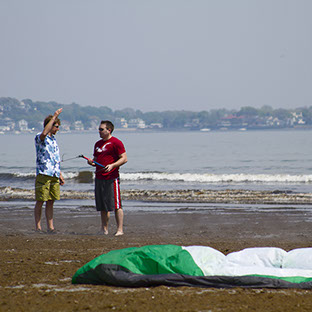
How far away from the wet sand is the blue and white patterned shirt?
1032mm

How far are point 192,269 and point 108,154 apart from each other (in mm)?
3884

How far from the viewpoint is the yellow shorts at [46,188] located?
857 centimetres

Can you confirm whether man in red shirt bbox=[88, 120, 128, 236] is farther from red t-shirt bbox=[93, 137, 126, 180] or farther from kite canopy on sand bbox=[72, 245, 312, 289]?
kite canopy on sand bbox=[72, 245, 312, 289]

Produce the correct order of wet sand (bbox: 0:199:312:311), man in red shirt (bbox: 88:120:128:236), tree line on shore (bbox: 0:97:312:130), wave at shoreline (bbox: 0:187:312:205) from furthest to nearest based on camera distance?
tree line on shore (bbox: 0:97:312:130), wave at shoreline (bbox: 0:187:312:205), man in red shirt (bbox: 88:120:128:236), wet sand (bbox: 0:199:312:311)

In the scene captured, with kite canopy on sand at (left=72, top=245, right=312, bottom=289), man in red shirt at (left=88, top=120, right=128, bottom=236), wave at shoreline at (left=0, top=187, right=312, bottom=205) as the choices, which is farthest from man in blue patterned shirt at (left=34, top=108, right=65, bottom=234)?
wave at shoreline at (left=0, top=187, right=312, bottom=205)

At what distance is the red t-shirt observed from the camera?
8641 mm

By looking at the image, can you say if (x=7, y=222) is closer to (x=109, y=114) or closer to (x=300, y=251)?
(x=300, y=251)

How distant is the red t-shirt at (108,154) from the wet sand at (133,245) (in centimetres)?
99

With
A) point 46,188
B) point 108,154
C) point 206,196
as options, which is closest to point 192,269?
point 108,154

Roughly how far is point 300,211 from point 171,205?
3.46 m

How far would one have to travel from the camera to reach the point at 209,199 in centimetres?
1568

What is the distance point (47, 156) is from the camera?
336 inches

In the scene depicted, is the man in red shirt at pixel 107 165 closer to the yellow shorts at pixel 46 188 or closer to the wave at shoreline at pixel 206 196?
the yellow shorts at pixel 46 188

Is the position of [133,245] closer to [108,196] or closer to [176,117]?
[108,196]
